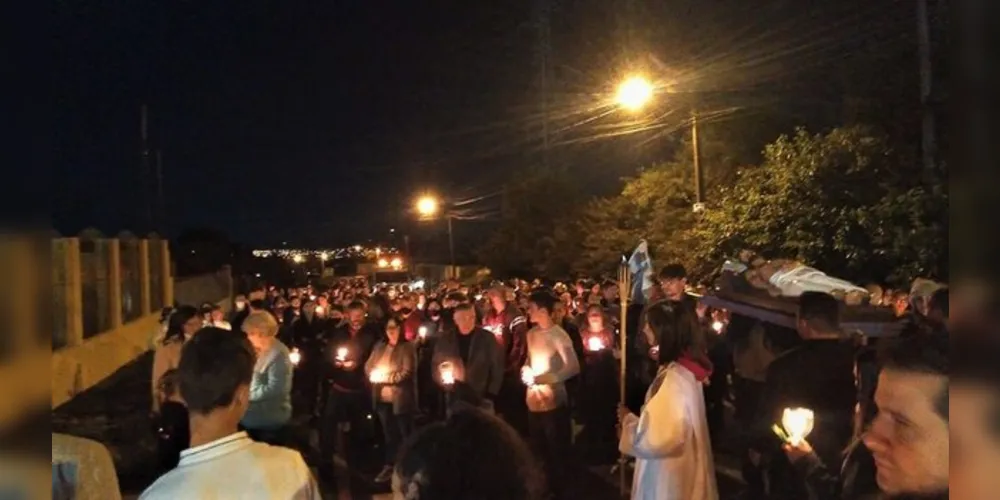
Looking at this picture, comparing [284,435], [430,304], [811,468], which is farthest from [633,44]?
[811,468]

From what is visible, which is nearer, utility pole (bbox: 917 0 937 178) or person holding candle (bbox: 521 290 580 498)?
person holding candle (bbox: 521 290 580 498)

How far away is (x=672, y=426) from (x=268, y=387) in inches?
117

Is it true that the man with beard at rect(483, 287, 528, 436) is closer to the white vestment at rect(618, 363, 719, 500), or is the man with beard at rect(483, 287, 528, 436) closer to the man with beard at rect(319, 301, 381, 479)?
the man with beard at rect(319, 301, 381, 479)

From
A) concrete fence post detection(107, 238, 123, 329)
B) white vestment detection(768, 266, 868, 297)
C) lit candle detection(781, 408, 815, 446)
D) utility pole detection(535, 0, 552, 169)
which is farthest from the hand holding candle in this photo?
utility pole detection(535, 0, 552, 169)

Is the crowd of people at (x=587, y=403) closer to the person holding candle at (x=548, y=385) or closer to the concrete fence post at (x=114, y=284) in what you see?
the person holding candle at (x=548, y=385)

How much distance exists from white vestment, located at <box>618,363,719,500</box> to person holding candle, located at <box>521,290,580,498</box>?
4.24m

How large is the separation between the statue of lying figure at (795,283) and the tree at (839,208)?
3357 mm

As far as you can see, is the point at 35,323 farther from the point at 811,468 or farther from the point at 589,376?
the point at 589,376

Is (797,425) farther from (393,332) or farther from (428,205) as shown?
(428,205)

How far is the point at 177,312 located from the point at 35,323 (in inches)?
279

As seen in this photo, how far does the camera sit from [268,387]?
687cm

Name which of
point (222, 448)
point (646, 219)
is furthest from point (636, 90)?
point (222, 448)

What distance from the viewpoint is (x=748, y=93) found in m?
22.3

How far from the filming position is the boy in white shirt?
125 inches
